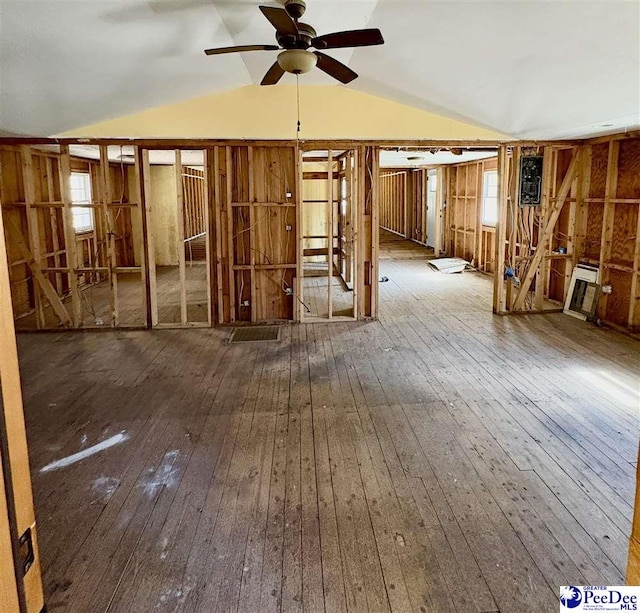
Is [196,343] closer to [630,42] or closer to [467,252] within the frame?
[630,42]

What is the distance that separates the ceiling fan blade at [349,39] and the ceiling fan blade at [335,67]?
21cm

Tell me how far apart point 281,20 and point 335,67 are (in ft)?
2.94

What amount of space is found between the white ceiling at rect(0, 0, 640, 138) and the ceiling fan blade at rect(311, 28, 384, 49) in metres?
0.46

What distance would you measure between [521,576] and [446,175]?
12086mm

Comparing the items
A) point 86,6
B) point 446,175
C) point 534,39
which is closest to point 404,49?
point 534,39

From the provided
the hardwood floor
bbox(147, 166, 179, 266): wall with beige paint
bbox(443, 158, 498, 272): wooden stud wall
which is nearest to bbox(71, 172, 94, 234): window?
bbox(147, 166, 179, 266): wall with beige paint

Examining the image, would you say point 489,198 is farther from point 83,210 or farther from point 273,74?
point 83,210

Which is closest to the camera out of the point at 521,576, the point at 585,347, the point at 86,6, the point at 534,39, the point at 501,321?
the point at 521,576

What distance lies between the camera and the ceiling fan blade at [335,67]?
3.91 meters

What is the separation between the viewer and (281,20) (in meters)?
3.26

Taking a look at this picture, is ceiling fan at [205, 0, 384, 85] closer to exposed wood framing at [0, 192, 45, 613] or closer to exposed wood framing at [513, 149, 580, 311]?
exposed wood framing at [0, 192, 45, 613]

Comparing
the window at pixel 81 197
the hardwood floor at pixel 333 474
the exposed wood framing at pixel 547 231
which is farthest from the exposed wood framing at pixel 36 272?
the exposed wood framing at pixel 547 231

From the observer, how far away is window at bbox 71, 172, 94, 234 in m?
9.84

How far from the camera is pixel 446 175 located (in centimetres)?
1334
